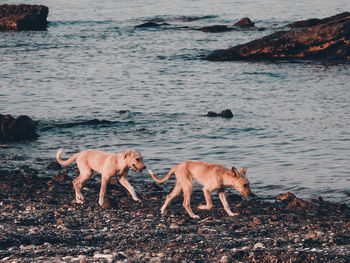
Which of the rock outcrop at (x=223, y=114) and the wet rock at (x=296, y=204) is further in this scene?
the rock outcrop at (x=223, y=114)

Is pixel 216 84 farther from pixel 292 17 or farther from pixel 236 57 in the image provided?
pixel 292 17

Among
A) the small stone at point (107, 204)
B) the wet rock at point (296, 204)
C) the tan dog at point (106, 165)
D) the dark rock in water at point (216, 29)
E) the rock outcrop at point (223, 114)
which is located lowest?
the rock outcrop at point (223, 114)

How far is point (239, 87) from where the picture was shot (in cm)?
2884

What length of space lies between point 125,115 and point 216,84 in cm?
796

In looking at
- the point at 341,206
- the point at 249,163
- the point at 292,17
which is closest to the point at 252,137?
the point at 249,163

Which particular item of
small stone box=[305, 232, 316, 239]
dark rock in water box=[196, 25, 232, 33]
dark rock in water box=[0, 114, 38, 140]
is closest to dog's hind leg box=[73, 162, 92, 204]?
small stone box=[305, 232, 316, 239]

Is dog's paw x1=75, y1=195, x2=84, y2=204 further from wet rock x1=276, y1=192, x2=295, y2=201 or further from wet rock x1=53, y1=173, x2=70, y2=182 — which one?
wet rock x1=276, y1=192, x2=295, y2=201

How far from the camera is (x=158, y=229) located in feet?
35.1

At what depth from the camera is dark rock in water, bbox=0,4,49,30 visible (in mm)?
53278

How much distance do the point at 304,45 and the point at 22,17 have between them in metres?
27.8

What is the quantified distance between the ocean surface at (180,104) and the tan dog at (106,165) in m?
2.50

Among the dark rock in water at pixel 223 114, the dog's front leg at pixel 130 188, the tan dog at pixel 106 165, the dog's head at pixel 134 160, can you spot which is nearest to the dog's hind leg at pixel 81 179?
the tan dog at pixel 106 165

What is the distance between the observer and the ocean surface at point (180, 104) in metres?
16.6

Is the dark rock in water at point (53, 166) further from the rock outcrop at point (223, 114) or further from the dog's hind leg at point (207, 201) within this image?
the rock outcrop at point (223, 114)
